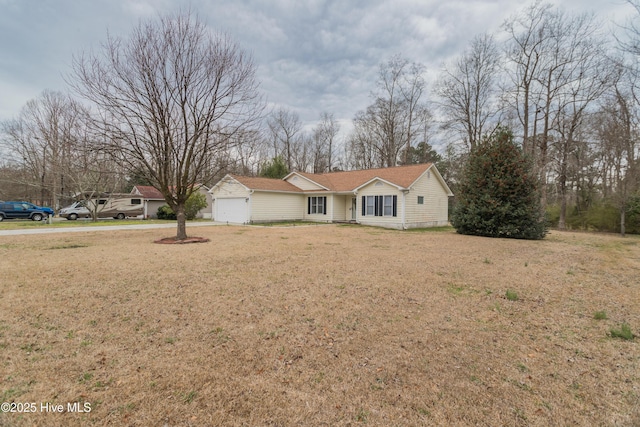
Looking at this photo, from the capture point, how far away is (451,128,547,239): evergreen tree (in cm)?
1411

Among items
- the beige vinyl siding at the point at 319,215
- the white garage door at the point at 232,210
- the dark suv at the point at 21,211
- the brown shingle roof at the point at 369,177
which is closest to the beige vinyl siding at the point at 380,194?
the brown shingle roof at the point at 369,177

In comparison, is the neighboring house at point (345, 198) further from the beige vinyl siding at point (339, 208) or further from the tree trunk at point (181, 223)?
the tree trunk at point (181, 223)

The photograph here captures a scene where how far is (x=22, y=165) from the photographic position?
93.9 ft

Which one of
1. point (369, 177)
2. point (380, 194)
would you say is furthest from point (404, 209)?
point (369, 177)

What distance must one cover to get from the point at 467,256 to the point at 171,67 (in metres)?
12.0

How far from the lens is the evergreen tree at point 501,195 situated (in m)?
14.1

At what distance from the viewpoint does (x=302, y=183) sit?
23938 mm

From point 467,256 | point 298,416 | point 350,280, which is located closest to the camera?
point 298,416

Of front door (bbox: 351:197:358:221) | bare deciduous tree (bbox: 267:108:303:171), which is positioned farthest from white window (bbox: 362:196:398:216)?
bare deciduous tree (bbox: 267:108:303:171)

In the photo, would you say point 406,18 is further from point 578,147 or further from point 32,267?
point 578,147

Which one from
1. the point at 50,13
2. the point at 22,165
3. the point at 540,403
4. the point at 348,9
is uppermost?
the point at 348,9

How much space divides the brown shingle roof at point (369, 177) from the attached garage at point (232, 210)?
5.62 metres

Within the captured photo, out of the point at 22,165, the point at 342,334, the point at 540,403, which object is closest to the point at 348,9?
the point at 342,334

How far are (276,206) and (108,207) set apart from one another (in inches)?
619
